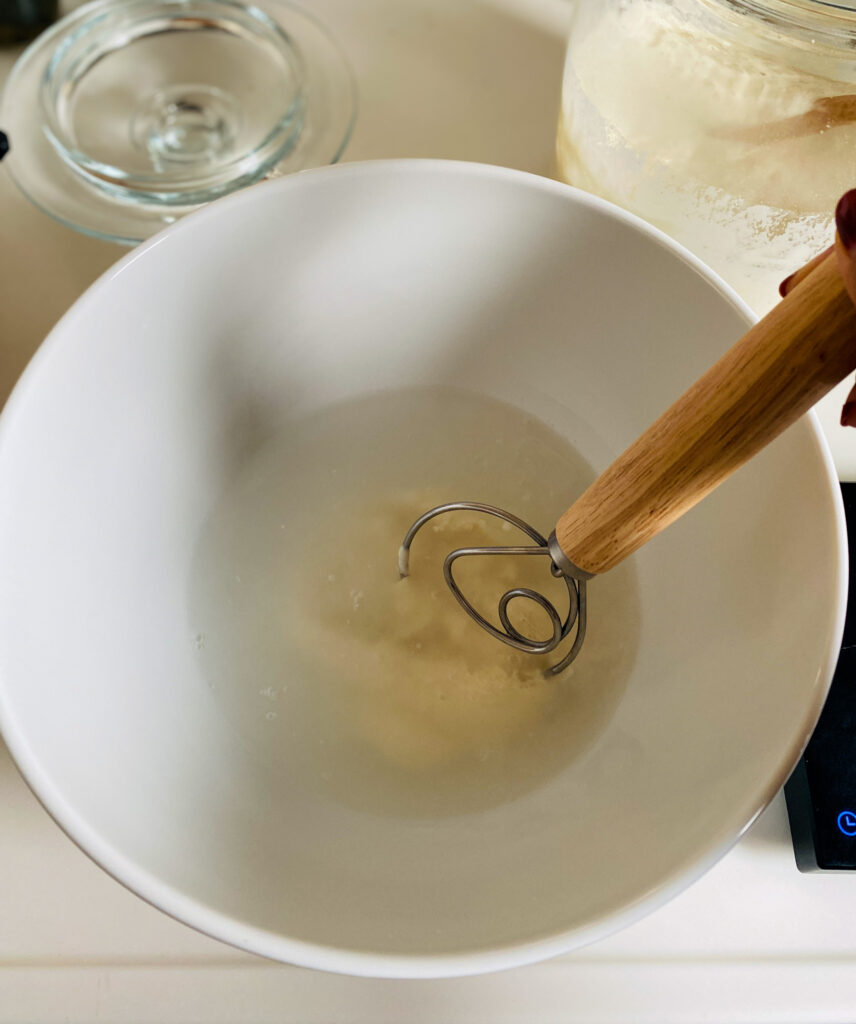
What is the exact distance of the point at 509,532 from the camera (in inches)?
23.6

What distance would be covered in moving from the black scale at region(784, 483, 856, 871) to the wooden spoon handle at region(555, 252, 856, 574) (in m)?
0.16

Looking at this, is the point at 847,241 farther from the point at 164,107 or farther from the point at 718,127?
the point at 164,107

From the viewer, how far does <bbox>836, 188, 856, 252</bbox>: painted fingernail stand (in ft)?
0.88

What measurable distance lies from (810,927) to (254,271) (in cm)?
43

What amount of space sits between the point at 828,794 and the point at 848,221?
1.02 ft

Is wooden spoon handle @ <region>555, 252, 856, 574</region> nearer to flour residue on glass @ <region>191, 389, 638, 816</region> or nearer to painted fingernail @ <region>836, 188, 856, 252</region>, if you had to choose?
painted fingernail @ <region>836, 188, 856, 252</region>

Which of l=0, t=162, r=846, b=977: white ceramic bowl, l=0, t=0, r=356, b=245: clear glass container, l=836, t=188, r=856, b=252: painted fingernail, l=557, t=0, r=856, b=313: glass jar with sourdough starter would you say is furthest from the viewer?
l=0, t=0, r=356, b=245: clear glass container

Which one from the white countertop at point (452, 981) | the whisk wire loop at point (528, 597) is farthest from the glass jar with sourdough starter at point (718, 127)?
the white countertop at point (452, 981)

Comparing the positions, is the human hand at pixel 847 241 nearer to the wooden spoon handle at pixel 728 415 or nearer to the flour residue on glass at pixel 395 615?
the wooden spoon handle at pixel 728 415

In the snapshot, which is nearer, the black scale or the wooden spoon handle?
the wooden spoon handle

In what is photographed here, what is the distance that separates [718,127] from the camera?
51 cm

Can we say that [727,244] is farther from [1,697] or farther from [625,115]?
[1,697]

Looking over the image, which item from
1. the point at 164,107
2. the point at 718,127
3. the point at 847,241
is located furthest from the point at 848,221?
the point at 164,107

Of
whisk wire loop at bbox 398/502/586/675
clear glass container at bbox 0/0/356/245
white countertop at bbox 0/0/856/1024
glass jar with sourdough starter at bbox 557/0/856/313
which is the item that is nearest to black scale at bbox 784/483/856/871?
white countertop at bbox 0/0/856/1024
